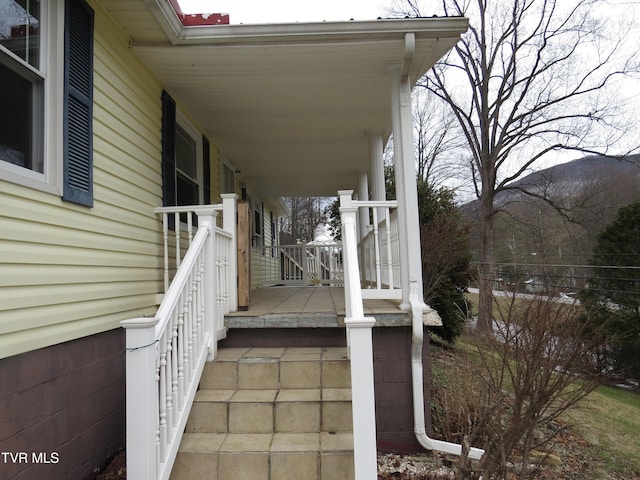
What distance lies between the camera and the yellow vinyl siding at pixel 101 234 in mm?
2080

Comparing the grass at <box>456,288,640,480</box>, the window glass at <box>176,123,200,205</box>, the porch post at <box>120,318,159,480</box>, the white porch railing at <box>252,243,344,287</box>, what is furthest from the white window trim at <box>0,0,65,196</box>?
the white porch railing at <box>252,243,344,287</box>

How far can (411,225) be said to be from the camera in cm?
356

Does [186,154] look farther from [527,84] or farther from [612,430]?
[527,84]

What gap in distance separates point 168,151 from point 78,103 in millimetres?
1491

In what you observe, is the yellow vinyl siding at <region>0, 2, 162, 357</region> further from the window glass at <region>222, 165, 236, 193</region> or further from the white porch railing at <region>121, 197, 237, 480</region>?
the window glass at <region>222, 165, 236, 193</region>

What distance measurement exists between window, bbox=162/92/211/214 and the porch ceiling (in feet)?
0.75

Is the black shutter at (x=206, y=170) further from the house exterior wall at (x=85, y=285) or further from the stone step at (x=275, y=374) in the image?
the stone step at (x=275, y=374)

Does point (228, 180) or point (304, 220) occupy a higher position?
point (304, 220)

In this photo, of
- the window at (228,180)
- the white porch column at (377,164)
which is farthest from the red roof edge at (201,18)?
the window at (228,180)

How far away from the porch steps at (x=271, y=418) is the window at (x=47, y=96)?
1723 millimetres

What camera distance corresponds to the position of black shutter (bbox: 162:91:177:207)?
4031mm

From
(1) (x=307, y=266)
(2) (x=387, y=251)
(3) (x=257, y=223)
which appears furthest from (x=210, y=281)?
(1) (x=307, y=266)

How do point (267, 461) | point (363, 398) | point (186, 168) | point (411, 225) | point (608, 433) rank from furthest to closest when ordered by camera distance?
point (608, 433) < point (186, 168) < point (411, 225) < point (267, 461) < point (363, 398)

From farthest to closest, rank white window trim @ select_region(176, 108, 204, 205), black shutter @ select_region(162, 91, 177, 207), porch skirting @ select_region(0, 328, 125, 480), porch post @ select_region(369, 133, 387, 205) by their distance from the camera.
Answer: porch post @ select_region(369, 133, 387, 205)
white window trim @ select_region(176, 108, 204, 205)
black shutter @ select_region(162, 91, 177, 207)
porch skirting @ select_region(0, 328, 125, 480)
